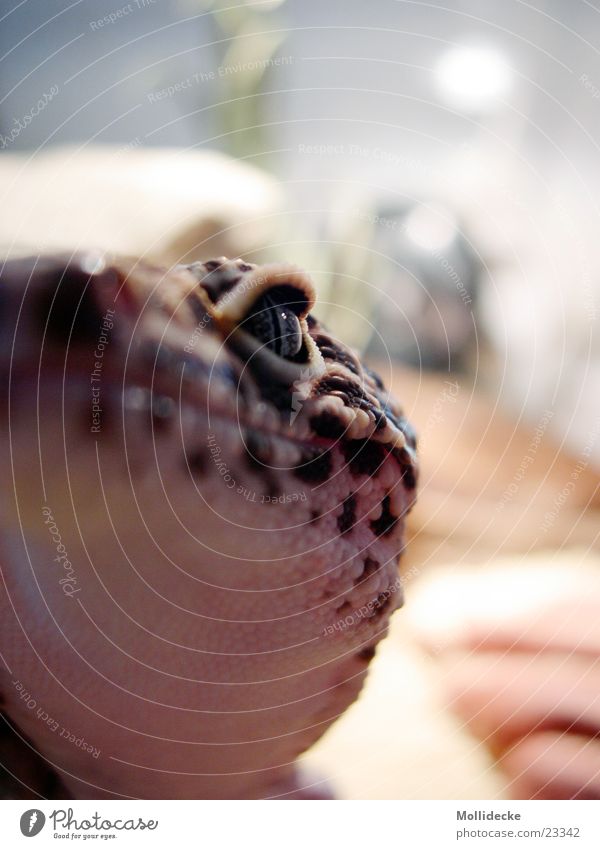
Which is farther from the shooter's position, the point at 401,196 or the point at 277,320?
the point at 401,196

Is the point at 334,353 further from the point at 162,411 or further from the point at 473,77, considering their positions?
the point at 473,77

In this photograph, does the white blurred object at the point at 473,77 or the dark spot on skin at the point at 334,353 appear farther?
the white blurred object at the point at 473,77

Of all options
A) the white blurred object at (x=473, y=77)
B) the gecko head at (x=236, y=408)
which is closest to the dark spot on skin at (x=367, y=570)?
the gecko head at (x=236, y=408)

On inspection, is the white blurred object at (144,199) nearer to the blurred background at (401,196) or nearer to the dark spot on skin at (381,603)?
the blurred background at (401,196)

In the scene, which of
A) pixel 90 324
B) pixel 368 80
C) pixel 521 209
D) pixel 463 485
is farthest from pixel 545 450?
pixel 90 324
